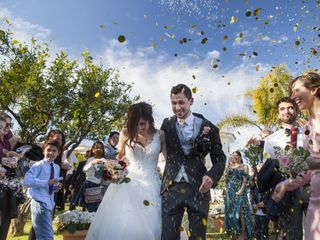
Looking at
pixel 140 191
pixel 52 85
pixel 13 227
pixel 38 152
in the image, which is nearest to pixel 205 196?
pixel 140 191

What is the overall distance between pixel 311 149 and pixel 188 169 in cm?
157

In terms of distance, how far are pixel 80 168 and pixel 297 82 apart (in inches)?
259

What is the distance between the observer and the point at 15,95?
22.6 meters

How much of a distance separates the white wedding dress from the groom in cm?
60

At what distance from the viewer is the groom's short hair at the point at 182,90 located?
185 inches

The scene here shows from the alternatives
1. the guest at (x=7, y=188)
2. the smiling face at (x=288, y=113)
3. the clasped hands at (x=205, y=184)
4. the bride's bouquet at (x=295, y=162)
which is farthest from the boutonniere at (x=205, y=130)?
the guest at (x=7, y=188)

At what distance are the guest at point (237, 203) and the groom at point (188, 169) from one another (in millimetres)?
5934

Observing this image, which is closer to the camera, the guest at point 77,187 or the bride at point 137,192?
the bride at point 137,192

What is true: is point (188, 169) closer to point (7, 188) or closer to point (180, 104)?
point (180, 104)

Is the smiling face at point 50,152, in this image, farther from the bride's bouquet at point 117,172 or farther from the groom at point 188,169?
the groom at point 188,169

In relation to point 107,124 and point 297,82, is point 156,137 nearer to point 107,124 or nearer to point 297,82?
point 297,82

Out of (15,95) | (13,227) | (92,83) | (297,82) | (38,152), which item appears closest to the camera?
(297,82)

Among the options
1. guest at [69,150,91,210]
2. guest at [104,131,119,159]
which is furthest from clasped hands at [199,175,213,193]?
guest at [104,131,119,159]

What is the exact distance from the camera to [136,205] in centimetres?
527
